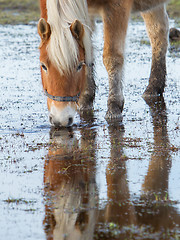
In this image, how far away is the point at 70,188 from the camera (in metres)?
3.96

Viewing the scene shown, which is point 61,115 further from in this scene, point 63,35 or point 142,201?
point 142,201

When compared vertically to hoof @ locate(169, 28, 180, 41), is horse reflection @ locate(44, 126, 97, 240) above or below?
below

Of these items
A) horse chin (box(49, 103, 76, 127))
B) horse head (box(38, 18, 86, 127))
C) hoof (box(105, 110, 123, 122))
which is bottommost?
horse chin (box(49, 103, 76, 127))

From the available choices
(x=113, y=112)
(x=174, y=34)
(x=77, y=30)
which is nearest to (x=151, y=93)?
(x=113, y=112)

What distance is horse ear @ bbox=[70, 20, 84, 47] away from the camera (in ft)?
16.4

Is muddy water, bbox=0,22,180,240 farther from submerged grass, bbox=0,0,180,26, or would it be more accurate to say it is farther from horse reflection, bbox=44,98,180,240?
submerged grass, bbox=0,0,180,26

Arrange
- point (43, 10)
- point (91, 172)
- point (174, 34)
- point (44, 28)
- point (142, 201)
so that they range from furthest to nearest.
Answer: point (174, 34) → point (43, 10) → point (44, 28) → point (91, 172) → point (142, 201)

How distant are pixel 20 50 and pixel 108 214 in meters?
10.3

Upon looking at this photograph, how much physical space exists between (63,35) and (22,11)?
20.8m

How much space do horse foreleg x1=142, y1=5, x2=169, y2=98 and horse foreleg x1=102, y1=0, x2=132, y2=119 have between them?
1519 mm

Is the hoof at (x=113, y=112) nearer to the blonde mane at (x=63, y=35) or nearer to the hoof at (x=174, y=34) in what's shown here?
the blonde mane at (x=63, y=35)

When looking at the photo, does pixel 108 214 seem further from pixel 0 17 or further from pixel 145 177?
pixel 0 17

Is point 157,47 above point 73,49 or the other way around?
above

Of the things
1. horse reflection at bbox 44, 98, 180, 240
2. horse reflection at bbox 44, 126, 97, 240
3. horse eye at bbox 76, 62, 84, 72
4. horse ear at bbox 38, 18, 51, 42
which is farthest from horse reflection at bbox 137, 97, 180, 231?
horse ear at bbox 38, 18, 51, 42
